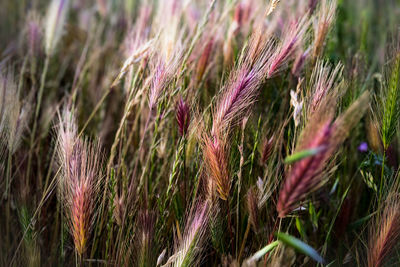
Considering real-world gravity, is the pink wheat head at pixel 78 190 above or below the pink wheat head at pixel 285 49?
below

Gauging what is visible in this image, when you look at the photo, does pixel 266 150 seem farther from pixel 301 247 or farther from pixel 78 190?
pixel 78 190

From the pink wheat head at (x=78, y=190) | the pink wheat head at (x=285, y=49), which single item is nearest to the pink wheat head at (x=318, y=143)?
the pink wheat head at (x=285, y=49)

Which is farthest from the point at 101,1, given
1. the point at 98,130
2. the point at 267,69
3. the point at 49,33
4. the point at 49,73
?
the point at 267,69

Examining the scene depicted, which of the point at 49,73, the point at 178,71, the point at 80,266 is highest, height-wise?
the point at 178,71

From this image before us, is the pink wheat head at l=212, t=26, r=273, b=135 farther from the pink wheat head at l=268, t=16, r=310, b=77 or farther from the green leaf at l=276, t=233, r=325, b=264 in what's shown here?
the green leaf at l=276, t=233, r=325, b=264

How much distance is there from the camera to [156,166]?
1291 mm

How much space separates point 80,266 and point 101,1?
1.55m

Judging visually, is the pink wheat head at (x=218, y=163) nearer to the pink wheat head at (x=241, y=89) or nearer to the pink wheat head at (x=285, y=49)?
the pink wheat head at (x=241, y=89)

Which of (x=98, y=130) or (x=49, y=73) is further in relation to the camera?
(x=49, y=73)

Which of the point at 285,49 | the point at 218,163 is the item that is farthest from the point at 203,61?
the point at 218,163

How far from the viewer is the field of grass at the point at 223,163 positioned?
90 centimetres

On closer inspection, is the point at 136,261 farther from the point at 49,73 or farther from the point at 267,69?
the point at 49,73

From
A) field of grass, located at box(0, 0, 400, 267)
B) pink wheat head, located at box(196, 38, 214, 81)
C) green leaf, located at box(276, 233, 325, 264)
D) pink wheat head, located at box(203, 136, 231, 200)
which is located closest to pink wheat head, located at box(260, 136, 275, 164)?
field of grass, located at box(0, 0, 400, 267)

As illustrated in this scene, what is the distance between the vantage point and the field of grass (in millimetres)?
902
